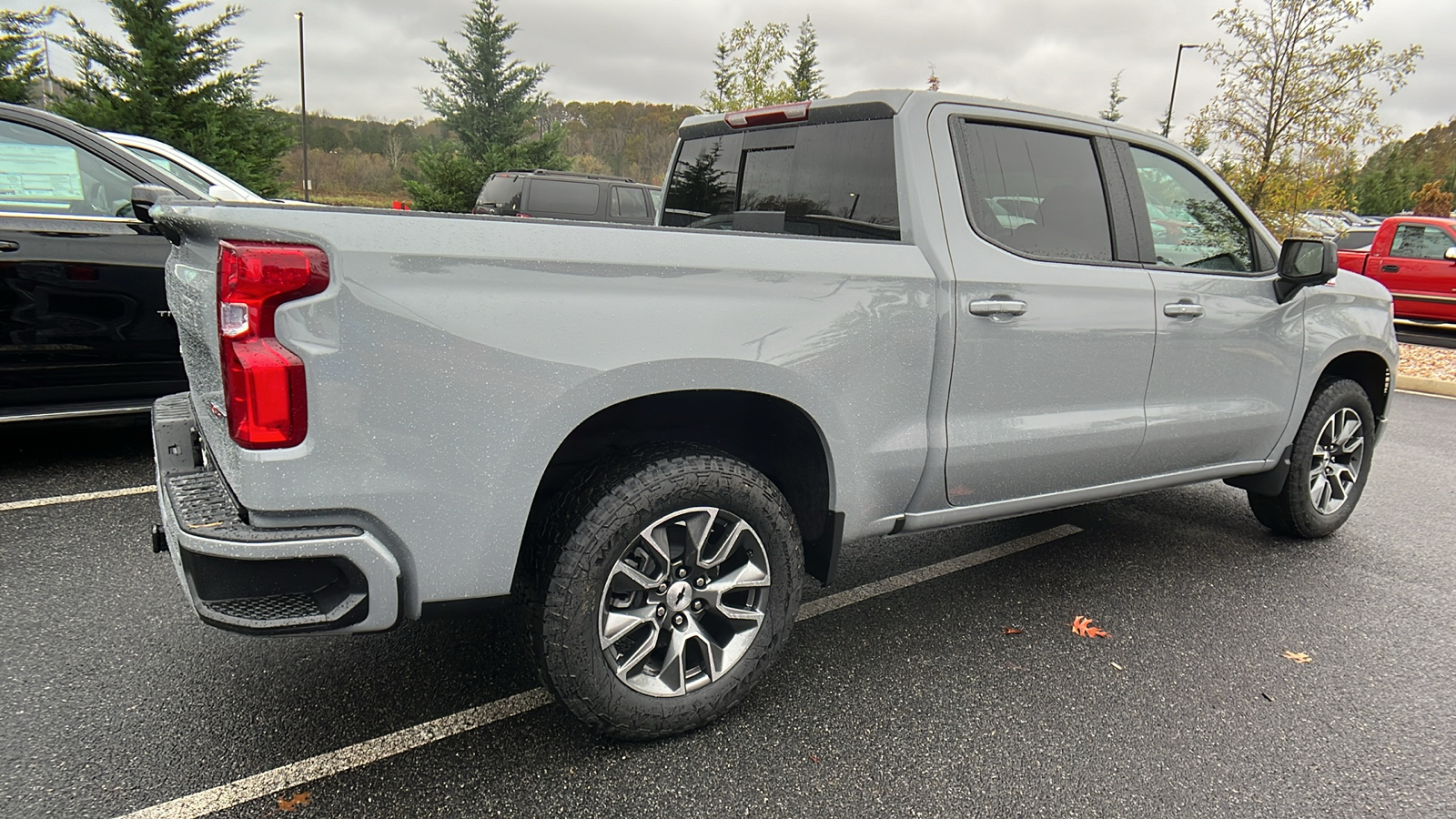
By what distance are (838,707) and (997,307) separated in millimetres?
1372

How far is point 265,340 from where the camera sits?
5.97ft

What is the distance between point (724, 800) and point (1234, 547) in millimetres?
3293

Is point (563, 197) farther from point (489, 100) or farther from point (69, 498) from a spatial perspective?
point (489, 100)

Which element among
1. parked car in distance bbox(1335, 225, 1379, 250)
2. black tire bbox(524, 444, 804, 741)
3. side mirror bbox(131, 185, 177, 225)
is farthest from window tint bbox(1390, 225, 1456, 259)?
side mirror bbox(131, 185, 177, 225)

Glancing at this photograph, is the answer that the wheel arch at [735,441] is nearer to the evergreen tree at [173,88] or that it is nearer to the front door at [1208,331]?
the front door at [1208,331]

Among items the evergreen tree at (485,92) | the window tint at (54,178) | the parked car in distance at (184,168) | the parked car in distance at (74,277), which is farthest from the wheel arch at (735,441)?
the evergreen tree at (485,92)

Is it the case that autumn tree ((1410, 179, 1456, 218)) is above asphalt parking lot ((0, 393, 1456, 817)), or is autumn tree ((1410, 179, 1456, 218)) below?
above

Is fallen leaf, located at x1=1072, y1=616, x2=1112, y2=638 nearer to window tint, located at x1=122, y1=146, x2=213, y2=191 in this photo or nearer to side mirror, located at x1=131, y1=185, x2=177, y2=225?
side mirror, located at x1=131, y1=185, x2=177, y2=225

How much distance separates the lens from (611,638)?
7.47 feet

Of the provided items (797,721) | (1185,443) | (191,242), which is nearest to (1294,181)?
(1185,443)

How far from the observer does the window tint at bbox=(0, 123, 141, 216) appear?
4.27 meters

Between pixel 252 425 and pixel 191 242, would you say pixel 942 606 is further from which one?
pixel 191 242

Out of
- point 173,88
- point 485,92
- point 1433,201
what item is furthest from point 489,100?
point 1433,201

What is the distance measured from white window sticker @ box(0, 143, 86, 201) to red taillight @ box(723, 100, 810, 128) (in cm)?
352
